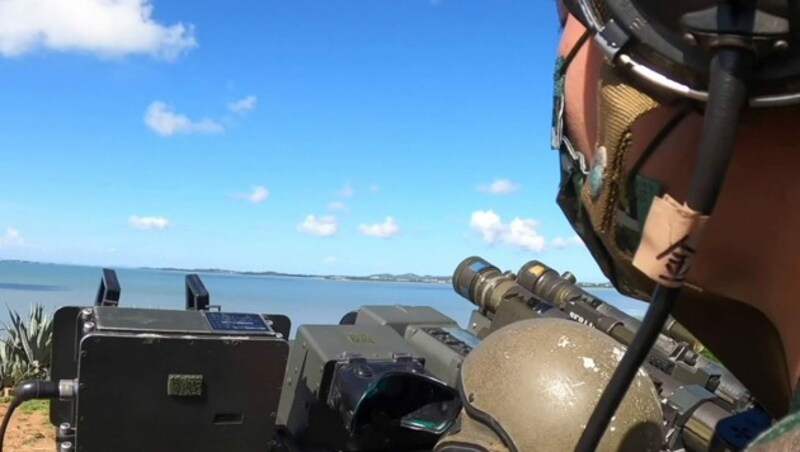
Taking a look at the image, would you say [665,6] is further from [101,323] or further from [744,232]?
[101,323]

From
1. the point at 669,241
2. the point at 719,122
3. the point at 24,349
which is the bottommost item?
the point at 24,349

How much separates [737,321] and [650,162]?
0.85 feet

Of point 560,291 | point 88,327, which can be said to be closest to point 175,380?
point 88,327

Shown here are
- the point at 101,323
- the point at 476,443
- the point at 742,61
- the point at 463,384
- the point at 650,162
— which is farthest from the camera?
the point at 101,323

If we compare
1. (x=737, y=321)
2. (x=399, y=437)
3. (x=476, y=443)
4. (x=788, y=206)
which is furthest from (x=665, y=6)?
(x=399, y=437)

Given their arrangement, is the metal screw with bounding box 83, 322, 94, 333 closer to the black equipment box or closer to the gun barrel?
the black equipment box

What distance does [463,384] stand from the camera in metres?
1.64

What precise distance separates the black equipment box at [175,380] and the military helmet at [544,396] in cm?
154

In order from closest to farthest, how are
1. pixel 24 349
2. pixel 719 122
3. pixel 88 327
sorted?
1. pixel 719 122
2. pixel 88 327
3. pixel 24 349

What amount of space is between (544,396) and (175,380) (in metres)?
1.77

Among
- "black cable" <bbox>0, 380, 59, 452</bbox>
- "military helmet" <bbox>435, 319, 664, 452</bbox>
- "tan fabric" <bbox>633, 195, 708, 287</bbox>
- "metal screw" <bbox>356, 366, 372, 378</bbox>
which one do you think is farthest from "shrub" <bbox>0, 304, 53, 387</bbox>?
"tan fabric" <bbox>633, 195, 708, 287</bbox>

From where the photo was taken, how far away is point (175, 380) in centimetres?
295

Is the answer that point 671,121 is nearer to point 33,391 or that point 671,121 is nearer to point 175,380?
point 175,380

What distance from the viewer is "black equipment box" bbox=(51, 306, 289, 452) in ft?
9.37
